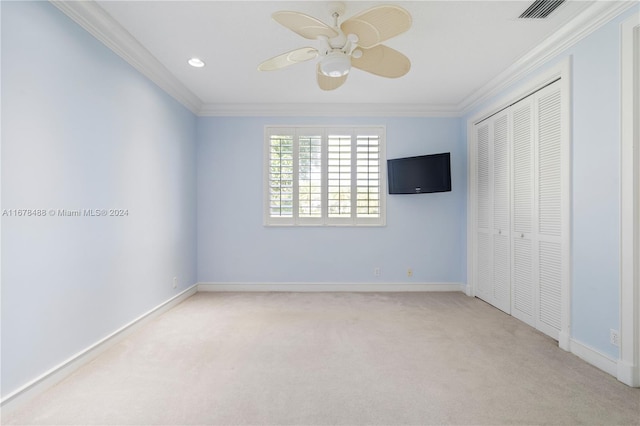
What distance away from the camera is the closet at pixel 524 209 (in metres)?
2.66

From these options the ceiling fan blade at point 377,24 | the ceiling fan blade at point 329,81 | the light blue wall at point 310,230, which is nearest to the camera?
the ceiling fan blade at point 377,24

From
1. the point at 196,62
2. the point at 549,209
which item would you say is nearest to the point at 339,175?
the point at 196,62

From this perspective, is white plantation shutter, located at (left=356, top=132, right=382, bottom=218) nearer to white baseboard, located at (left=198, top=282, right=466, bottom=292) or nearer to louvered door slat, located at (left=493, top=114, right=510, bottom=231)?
white baseboard, located at (left=198, top=282, right=466, bottom=292)

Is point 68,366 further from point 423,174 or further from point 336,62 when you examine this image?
point 423,174

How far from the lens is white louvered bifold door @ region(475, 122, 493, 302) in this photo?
3.75m

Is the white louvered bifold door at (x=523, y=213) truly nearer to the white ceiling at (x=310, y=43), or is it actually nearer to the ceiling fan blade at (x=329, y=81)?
the white ceiling at (x=310, y=43)

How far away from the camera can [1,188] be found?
1676 millimetres

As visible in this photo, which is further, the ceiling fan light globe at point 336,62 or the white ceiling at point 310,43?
the white ceiling at point 310,43

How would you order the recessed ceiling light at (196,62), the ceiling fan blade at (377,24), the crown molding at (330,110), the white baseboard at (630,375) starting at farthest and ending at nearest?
the crown molding at (330,110), the recessed ceiling light at (196,62), the white baseboard at (630,375), the ceiling fan blade at (377,24)

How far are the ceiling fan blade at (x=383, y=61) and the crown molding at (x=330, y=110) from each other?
189 cm

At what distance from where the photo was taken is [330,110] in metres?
4.27

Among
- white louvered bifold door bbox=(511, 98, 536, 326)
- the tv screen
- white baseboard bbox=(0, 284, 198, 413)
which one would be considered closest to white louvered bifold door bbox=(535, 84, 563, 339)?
white louvered bifold door bbox=(511, 98, 536, 326)

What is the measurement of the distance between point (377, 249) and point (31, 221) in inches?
144

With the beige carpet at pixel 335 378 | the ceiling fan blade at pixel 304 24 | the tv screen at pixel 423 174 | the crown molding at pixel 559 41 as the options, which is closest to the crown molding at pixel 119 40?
the ceiling fan blade at pixel 304 24
